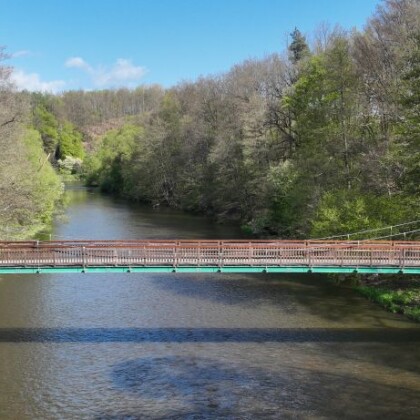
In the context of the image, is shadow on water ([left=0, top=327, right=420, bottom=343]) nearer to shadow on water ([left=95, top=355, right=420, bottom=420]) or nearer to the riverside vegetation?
shadow on water ([left=95, top=355, right=420, bottom=420])

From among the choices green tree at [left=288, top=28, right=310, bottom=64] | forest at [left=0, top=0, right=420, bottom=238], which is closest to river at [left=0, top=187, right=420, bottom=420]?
forest at [left=0, top=0, right=420, bottom=238]

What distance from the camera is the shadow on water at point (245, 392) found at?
16875mm

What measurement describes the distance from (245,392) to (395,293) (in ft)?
43.9

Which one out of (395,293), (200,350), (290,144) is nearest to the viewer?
(200,350)

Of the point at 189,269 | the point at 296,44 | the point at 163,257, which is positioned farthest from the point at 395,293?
the point at 296,44

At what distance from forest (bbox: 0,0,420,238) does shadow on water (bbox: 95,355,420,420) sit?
40.2 feet

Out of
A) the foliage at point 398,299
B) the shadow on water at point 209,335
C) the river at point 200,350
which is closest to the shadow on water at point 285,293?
the river at point 200,350

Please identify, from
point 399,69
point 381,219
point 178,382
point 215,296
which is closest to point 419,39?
point 399,69

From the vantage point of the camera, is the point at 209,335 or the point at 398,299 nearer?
the point at 209,335

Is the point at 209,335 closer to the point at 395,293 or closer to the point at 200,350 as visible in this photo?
the point at 200,350

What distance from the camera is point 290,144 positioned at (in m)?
50.0

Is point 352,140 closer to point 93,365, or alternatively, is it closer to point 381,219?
point 381,219

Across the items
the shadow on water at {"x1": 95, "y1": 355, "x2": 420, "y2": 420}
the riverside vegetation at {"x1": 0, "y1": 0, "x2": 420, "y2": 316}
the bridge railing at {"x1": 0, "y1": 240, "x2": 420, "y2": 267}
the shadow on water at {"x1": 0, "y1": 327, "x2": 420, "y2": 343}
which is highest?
the riverside vegetation at {"x1": 0, "y1": 0, "x2": 420, "y2": 316}

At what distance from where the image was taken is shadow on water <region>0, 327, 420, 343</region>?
2306 cm
